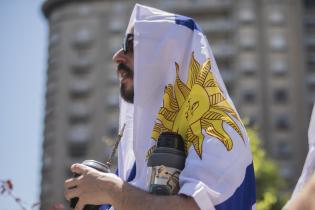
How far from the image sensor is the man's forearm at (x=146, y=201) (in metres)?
2.21

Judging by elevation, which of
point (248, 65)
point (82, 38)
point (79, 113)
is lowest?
point (79, 113)

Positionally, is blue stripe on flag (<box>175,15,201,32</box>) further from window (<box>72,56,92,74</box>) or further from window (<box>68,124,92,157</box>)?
window (<box>72,56,92,74</box>)

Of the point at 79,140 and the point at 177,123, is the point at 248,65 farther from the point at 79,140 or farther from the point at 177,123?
the point at 177,123

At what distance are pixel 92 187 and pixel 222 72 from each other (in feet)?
181

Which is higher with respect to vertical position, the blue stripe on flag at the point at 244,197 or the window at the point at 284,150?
the blue stripe on flag at the point at 244,197

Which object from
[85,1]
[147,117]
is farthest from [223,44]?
[147,117]

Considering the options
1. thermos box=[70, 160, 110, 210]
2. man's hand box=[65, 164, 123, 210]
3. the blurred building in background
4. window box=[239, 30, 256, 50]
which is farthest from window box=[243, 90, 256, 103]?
man's hand box=[65, 164, 123, 210]

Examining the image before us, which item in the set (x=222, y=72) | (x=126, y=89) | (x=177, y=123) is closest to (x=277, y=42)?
(x=222, y=72)

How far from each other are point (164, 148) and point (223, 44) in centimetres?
5635

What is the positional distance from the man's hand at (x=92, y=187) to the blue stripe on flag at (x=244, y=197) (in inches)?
14.6

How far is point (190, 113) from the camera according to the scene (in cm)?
249

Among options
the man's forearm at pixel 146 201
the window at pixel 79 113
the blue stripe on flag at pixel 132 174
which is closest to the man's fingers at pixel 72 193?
the man's forearm at pixel 146 201

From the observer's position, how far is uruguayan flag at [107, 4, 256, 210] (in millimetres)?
2312

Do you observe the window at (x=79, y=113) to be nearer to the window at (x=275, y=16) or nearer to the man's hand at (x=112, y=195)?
the window at (x=275, y=16)
